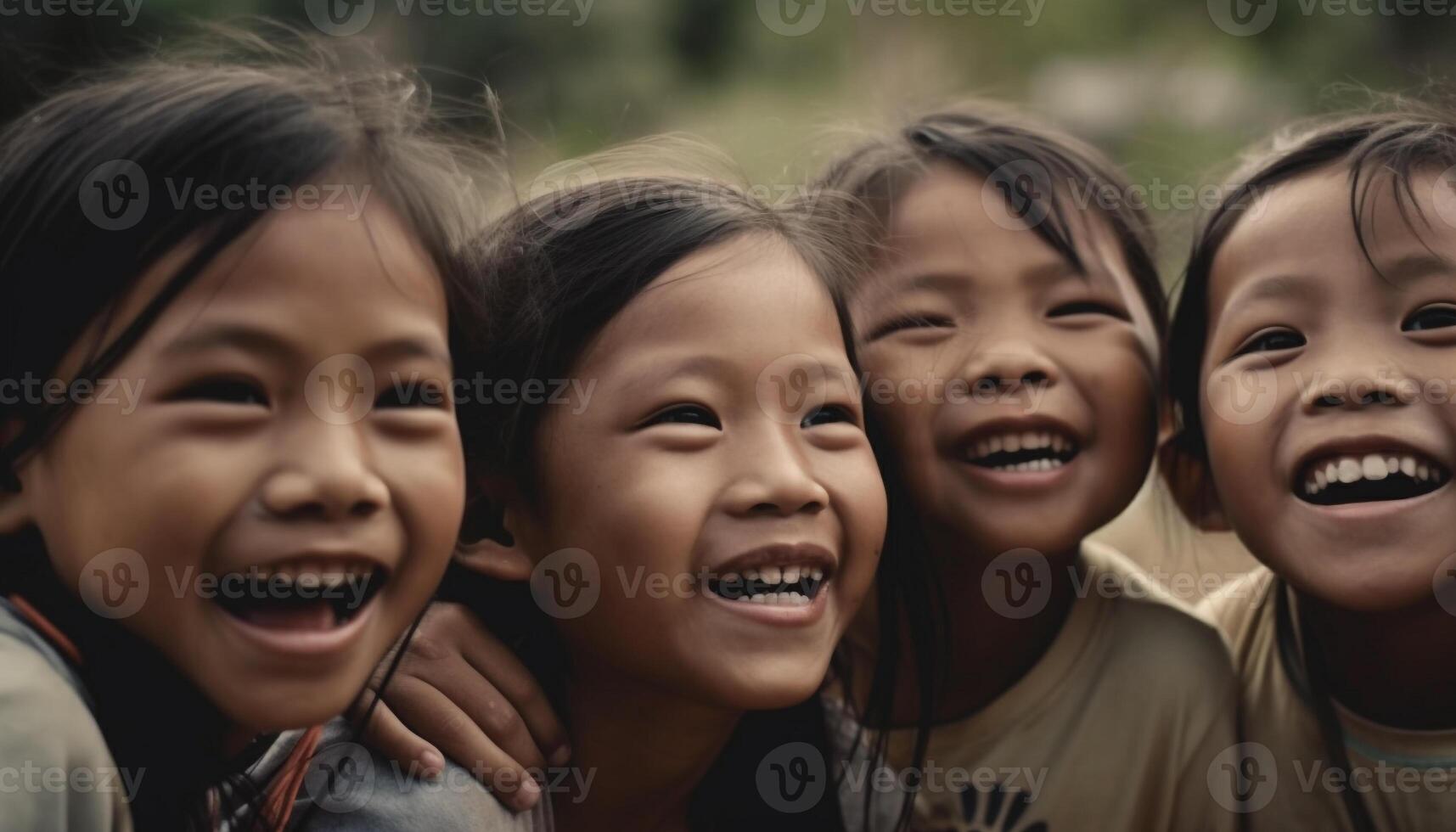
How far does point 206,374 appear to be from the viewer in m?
1.40

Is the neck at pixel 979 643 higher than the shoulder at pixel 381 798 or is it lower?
higher

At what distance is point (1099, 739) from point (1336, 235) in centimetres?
90

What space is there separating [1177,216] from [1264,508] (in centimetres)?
86

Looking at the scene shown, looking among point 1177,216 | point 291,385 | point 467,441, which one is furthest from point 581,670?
point 1177,216

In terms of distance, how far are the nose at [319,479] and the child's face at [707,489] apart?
44 centimetres

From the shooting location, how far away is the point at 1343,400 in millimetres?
2023

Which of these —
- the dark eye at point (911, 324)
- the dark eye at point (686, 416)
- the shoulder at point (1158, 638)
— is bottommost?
the shoulder at point (1158, 638)
